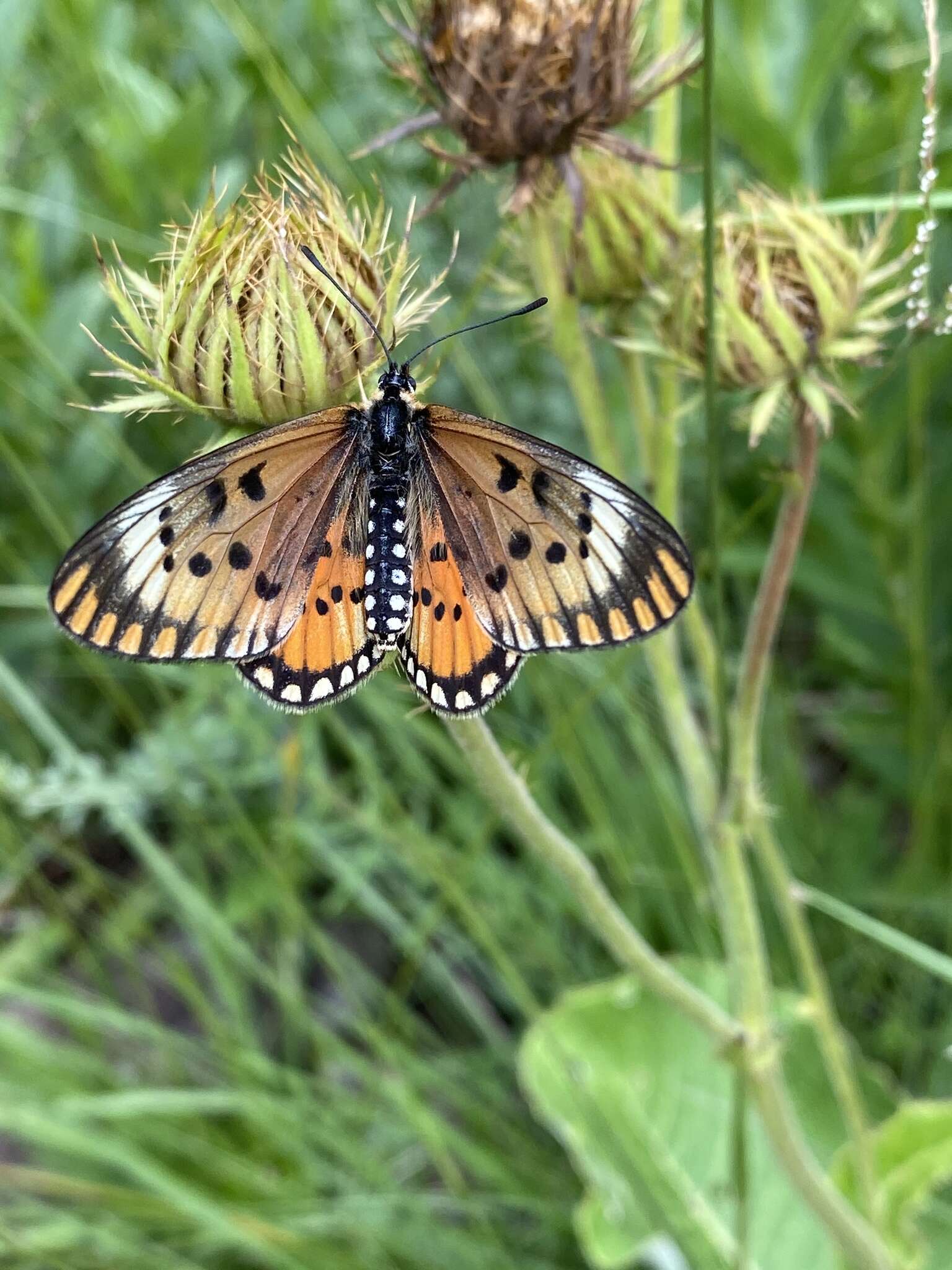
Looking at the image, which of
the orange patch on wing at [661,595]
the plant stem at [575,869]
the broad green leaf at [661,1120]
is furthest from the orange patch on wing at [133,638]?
the broad green leaf at [661,1120]

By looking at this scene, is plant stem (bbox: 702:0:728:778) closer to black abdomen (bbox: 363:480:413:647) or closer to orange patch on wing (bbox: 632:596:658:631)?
orange patch on wing (bbox: 632:596:658:631)

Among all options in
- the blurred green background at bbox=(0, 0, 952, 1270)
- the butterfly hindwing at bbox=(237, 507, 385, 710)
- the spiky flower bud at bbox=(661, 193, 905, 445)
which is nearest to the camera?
the butterfly hindwing at bbox=(237, 507, 385, 710)

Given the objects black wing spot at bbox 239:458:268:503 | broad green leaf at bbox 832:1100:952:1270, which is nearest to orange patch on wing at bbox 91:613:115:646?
black wing spot at bbox 239:458:268:503

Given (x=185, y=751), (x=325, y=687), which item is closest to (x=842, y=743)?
(x=185, y=751)

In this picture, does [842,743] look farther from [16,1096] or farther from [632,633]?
[16,1096]

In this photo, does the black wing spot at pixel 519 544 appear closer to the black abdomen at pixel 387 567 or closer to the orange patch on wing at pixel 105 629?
the black abdomen at pixel 387 567

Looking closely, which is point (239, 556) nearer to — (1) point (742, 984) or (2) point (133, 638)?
(2) point (133, 638)

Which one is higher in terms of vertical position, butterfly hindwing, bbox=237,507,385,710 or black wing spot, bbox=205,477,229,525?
black wing spot, bbox=205,477,229,525
